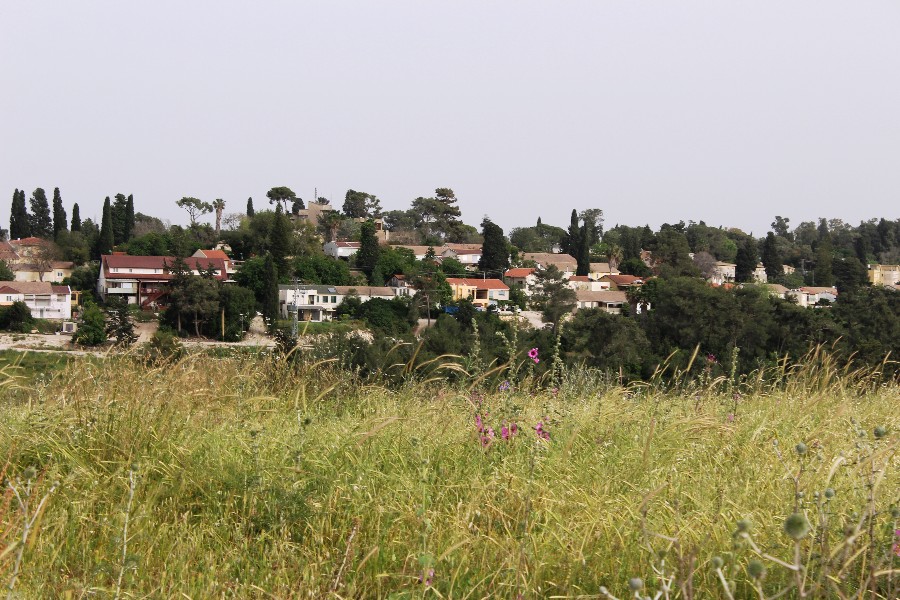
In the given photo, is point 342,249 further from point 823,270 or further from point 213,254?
point 823,270

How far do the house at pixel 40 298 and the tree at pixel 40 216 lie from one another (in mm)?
19219

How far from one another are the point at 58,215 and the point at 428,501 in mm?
70971

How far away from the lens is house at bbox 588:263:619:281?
74.8 meters

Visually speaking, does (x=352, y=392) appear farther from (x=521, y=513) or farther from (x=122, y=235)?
(x=122, y=235)

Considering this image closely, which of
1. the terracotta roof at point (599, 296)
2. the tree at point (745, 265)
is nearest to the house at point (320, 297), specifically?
the terracotta roof at point (599, 296)

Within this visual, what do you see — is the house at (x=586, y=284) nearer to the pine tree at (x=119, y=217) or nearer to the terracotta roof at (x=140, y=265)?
the terracotta roof at (x=140, y=265)

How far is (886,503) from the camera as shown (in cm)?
261

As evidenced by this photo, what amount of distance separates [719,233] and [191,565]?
9622 cm

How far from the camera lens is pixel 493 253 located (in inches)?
2682

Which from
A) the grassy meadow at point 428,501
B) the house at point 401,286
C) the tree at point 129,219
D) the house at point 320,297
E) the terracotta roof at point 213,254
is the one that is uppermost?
the tree at point 129,219

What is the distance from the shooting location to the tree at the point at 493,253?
6812 centimetres

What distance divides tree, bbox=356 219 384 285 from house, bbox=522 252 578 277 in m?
15.7

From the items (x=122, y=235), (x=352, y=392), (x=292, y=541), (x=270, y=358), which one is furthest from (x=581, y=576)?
(x=122, y=235)

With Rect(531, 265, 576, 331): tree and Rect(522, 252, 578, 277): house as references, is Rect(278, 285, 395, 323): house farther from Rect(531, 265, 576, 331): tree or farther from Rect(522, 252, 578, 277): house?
Rect(522, 252, 578, 277): house
